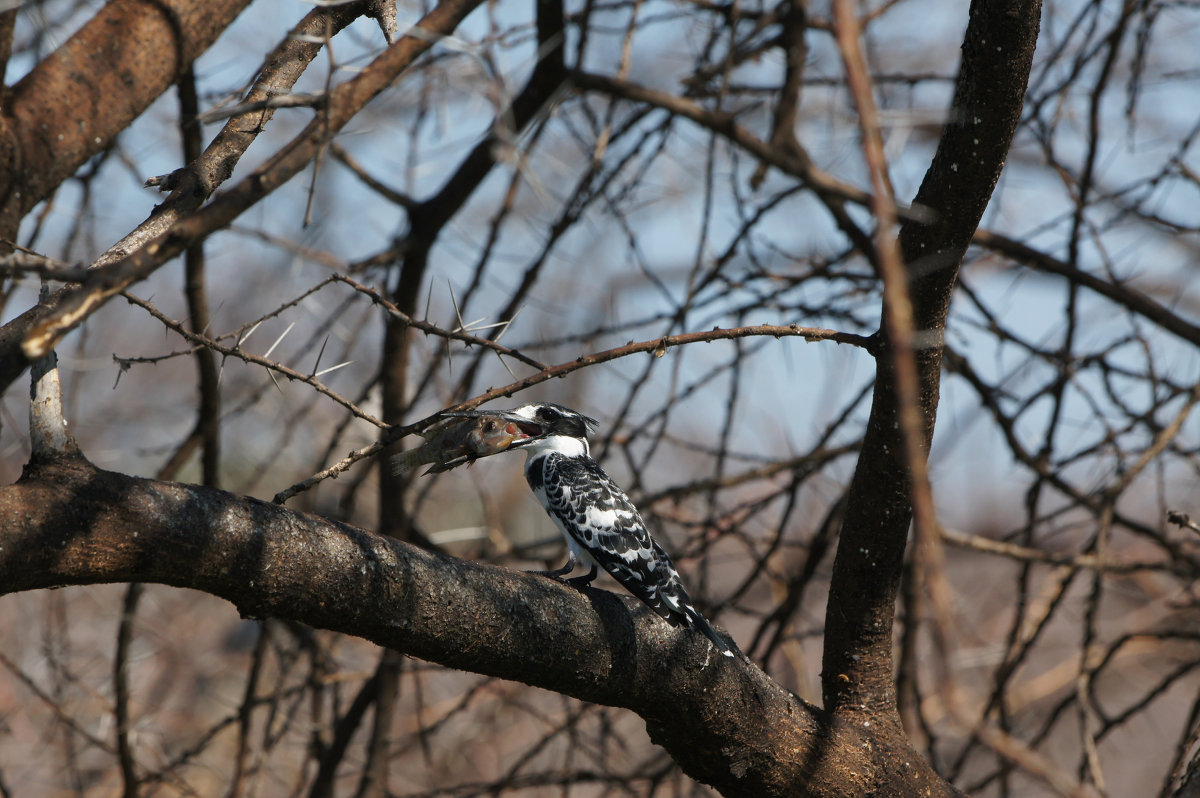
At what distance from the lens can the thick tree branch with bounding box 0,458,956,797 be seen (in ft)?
4.76

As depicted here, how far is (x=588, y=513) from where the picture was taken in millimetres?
2994

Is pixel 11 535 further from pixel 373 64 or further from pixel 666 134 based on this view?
pixel 666 134

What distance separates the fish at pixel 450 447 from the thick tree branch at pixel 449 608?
0.63 metres

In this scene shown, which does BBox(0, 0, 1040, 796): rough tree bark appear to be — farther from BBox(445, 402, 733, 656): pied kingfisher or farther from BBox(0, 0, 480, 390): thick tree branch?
BBox(445, 402, 733, 656): pied kingfisher

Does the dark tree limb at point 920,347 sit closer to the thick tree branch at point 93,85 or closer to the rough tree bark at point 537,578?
the rough tree bark at point 537,578

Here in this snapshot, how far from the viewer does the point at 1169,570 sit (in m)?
3.35

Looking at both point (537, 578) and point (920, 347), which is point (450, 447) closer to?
point (537, 578)

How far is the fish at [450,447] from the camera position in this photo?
2564 mm

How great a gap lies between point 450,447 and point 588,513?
1.91 feet

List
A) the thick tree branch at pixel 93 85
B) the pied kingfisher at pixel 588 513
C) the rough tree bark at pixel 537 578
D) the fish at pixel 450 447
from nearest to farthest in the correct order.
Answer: the rough tree bark at pixel 537 578 < the thick tree branch at pixel 93 85 < the fish at pixel 450 447 < the pied kingfisher at pixel 588 513

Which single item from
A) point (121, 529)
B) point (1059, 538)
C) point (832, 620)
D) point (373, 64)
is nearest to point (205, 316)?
point (373, 64)

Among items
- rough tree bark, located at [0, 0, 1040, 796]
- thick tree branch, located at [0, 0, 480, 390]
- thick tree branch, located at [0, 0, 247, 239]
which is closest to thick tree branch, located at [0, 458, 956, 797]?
rough tree bark, located at [0, 0, 1040, 796]

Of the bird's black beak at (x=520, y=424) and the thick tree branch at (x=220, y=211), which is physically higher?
the bird's black beak at (x=520, y=424)

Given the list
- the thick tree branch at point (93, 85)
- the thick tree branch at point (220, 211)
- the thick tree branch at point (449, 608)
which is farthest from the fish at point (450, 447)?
the thick tree branch at point (93, 85)
